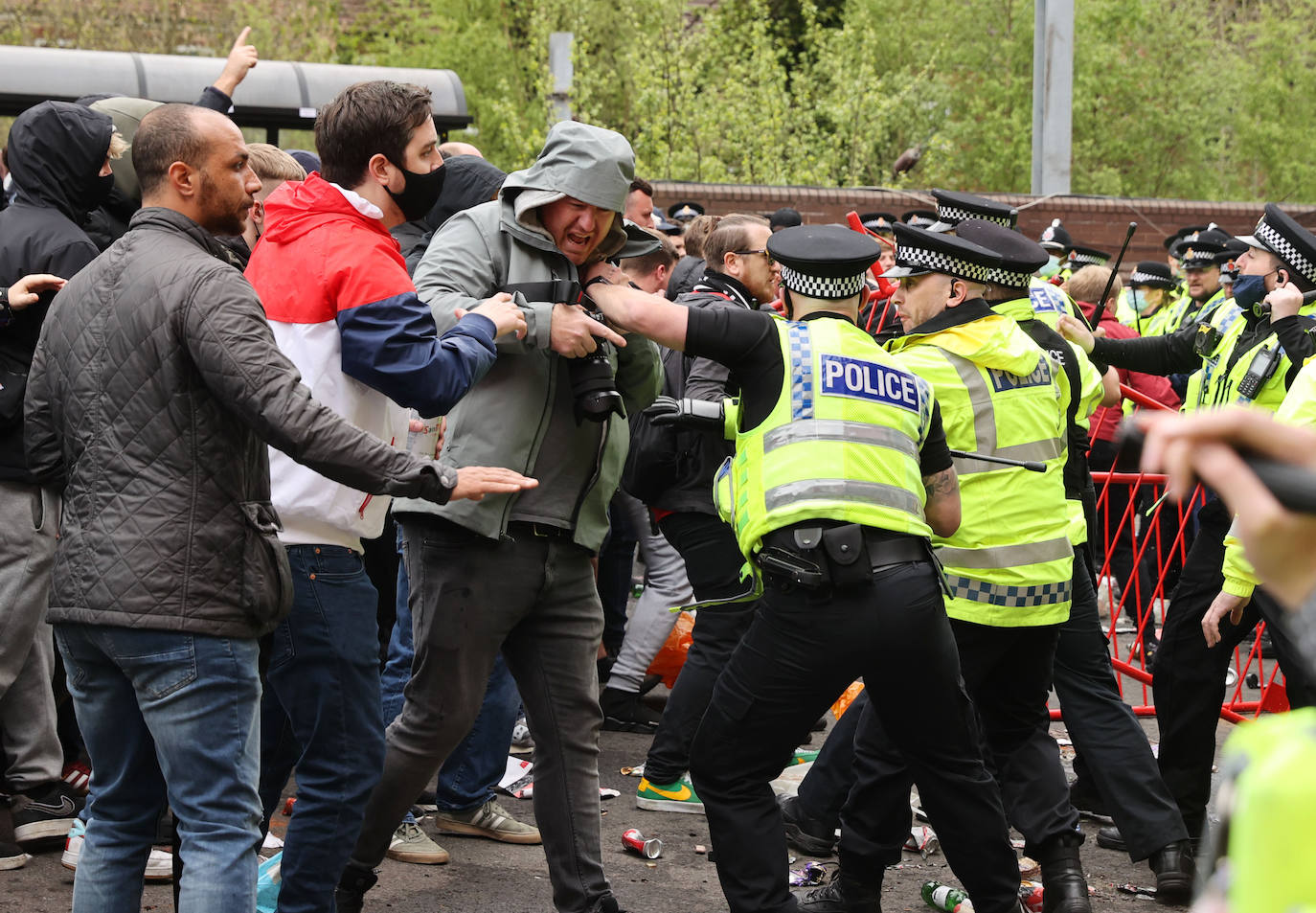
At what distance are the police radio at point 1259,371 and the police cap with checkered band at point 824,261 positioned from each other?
2382mm

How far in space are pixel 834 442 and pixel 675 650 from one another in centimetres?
344

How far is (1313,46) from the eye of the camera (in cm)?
2153

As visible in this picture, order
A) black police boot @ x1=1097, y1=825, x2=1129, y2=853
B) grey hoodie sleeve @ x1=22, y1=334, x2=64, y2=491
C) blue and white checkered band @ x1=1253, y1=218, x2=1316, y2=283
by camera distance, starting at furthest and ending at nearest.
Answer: blue and white checkered band @ x1=1253, y1=218, x2=1316, y2=283
black police boot @ x1=1097, y1=825, x2=1129, y2=853
grey hoodie sleeve @ x1=22, y1=334, x2=64, y2=491

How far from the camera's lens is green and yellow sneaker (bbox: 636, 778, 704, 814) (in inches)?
213

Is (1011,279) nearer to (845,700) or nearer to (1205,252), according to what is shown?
(845,700)

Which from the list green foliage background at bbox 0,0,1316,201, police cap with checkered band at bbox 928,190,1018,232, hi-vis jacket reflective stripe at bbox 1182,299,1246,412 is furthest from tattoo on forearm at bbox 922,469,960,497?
green foliage background at bbox 0,0,1316,201

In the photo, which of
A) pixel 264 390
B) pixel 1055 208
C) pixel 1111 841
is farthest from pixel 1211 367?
pixel 1055 208

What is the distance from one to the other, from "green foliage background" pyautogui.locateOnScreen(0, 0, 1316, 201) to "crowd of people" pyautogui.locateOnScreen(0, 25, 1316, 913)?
43.2 feet

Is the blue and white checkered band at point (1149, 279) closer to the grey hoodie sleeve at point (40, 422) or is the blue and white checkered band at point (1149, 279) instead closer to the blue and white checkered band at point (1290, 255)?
the blue and white checkered band at point (1290, 255)

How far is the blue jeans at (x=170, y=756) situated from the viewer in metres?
3.03

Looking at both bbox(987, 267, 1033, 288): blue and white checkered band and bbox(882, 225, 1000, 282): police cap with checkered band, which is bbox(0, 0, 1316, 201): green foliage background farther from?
bbox(882, 225, 1000, 282): police cap with checkered band

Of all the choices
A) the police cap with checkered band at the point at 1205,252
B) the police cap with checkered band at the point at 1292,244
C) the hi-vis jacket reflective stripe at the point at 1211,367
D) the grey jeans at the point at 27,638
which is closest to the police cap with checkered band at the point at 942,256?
the police cap with checkered band at the point at 1292,244

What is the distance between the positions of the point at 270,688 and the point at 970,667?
201 cm

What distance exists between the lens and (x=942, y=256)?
4410 mm
